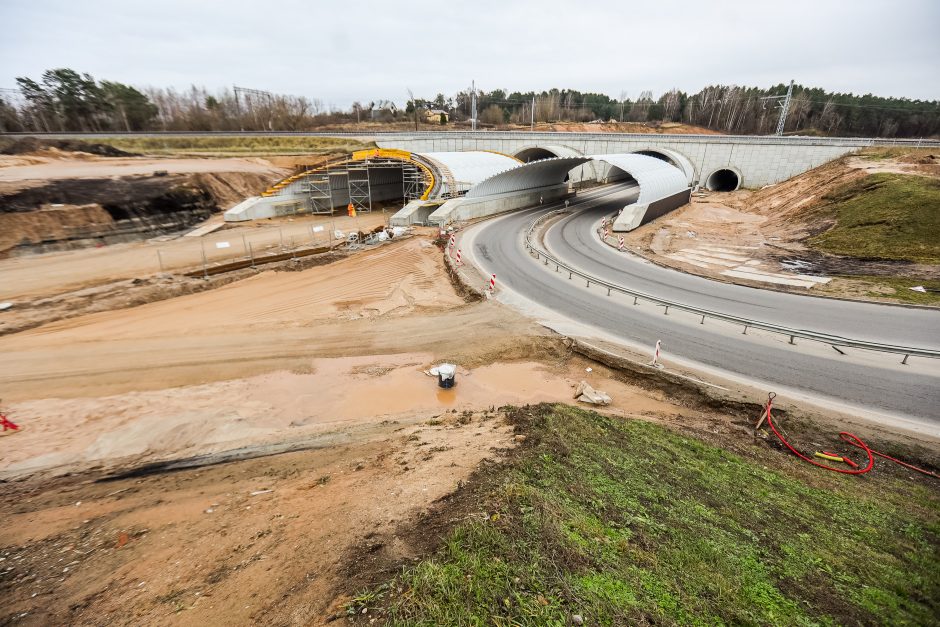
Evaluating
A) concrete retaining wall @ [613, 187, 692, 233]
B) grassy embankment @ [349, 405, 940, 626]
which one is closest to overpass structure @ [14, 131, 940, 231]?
concrete retaining wall @ [613, 187, 692, 233]

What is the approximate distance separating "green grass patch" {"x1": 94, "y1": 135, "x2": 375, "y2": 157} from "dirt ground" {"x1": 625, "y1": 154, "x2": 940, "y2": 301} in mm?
47587

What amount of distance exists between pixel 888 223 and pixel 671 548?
32907 mm

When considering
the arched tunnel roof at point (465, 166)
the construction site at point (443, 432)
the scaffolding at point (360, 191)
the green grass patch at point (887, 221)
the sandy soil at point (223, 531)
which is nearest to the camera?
the sandy soil at point (223, 531)

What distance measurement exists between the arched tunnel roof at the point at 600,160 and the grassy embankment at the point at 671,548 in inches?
1231

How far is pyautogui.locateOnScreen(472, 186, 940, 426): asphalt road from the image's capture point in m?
12.5

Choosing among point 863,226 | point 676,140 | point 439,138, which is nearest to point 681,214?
point 863,226

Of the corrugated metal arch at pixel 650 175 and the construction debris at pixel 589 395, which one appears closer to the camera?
the construction debris at pixel 589 395

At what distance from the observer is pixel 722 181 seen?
5384cm

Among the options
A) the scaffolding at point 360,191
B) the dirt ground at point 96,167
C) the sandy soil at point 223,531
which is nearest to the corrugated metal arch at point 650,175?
the scaffolding at point 360,191

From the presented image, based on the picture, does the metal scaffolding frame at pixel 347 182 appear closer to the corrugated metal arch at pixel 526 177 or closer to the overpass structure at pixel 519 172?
the overpass structure at pixel 519 172

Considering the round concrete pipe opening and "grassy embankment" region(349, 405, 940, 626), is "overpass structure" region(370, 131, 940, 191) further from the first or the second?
"grassy embankment" region(349, 405, 940, 626)

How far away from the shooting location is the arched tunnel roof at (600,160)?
36681 millimetres

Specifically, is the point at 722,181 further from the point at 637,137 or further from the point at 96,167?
the point at 96,167

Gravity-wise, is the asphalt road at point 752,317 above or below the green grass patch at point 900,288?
below
